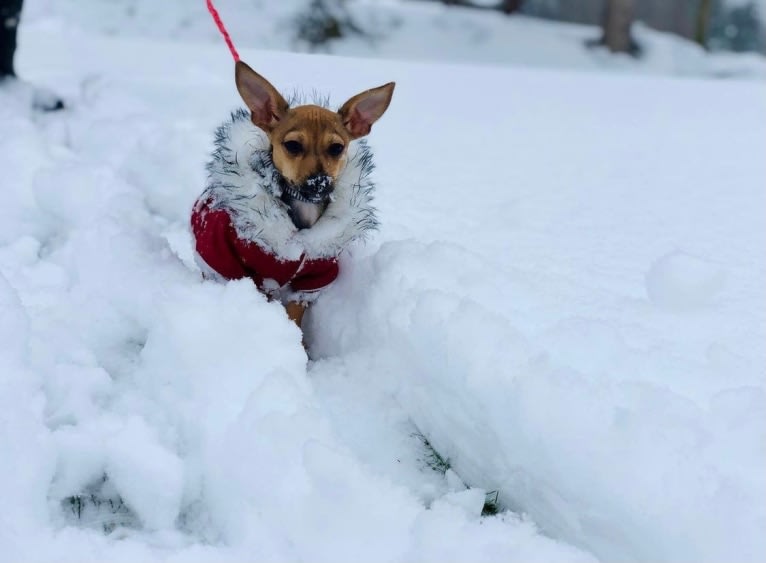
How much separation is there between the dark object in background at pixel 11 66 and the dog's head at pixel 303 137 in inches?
98.8

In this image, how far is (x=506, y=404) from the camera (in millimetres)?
1414

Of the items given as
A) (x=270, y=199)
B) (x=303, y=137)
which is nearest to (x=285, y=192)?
(x=270, y=199)

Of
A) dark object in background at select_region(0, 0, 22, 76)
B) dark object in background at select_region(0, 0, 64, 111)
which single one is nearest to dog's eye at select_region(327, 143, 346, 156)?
dark object in background at select_region(0, 0, 64, 111)

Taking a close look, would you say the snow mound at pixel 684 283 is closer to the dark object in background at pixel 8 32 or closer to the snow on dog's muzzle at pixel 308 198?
the snow on dog's muzzle at pixel 308 198

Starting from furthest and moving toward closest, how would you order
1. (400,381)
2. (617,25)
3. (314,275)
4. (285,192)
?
(617,25)
(314,275)
(285,192)
(400,381)

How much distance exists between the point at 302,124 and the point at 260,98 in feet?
0.48

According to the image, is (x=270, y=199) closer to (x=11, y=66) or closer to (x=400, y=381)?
(x=400, y=381)

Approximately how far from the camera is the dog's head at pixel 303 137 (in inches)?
69.4

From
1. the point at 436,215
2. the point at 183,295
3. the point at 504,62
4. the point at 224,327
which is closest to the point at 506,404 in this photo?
the point at 224,327

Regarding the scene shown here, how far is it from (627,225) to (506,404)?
1320 mm

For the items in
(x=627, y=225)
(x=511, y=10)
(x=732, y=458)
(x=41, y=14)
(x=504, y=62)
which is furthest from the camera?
(x=511, y=10)

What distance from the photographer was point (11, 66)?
4.00 meters

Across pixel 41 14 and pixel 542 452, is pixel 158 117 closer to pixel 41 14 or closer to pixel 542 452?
pixel 542 452

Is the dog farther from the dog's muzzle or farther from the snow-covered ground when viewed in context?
the snow-covered ground
